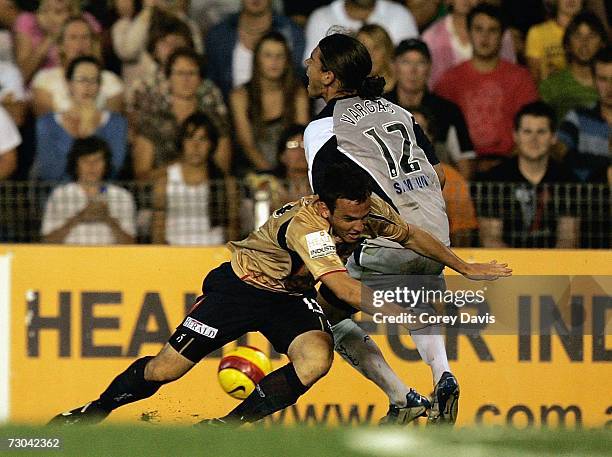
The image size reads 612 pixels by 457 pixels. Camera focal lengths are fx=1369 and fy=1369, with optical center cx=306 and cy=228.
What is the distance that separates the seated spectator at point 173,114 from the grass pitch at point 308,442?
446 centimetres

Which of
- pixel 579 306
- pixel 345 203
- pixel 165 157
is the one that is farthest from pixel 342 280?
pixel 165 157

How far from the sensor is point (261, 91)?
38.2 ft

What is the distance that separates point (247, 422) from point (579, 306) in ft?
9.96

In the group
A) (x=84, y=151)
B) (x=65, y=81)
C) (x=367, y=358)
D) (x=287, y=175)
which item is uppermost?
(x=65, y=81)

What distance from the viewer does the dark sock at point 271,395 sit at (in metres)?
7.46

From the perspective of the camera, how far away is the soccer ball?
8391 mm

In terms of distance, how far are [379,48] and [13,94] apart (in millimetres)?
3114

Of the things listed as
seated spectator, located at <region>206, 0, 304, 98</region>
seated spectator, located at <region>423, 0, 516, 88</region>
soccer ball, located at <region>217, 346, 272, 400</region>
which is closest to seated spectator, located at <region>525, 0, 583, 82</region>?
seated spectator, located at <region>423, 0, 516, 88</region>

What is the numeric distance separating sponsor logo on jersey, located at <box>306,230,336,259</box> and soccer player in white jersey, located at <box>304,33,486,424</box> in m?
Answer: 0.61

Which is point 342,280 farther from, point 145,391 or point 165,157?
point 165,157

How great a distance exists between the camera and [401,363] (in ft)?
32.7

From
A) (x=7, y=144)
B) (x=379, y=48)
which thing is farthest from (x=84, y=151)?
(x=379, y=48)

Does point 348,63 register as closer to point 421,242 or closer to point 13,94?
point 421,242

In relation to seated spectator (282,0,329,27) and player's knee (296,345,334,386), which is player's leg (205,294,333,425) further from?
seated spectator (282,0,329,27)
